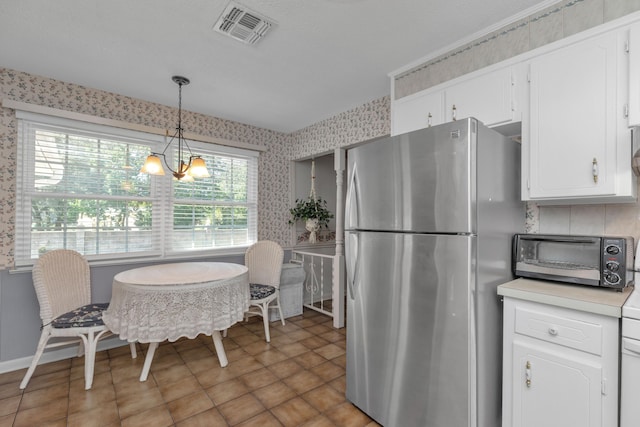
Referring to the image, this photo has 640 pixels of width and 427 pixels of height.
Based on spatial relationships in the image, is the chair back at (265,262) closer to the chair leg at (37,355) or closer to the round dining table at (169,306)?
the round dining table at (169,306)

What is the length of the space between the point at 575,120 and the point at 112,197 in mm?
3751

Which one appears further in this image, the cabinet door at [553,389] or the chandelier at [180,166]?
the chandelier at [180,166]

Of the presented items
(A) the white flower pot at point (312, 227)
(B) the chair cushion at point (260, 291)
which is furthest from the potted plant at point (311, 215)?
(B) the chair cushion at point (260, 291)

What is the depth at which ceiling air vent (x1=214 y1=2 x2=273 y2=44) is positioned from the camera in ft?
6.14

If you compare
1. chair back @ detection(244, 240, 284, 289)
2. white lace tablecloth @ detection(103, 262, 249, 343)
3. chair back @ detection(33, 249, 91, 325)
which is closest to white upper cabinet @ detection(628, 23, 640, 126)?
white lace tablecloth @ detection(103, 262, 249, 343)

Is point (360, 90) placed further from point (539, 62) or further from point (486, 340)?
point (486, 340)

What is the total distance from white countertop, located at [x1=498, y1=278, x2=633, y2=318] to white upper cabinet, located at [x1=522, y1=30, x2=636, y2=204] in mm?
470

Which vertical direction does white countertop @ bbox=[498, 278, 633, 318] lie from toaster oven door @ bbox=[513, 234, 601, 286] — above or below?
below

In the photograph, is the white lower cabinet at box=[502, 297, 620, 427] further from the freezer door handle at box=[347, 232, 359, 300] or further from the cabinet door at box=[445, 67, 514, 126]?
the cabinet door at box=[445, 67, 514, 126]

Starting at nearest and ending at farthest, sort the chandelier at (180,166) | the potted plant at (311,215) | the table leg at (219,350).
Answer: the chandelier at (180,166)
the table leg at (219,350)
the potted plant at (311,215)

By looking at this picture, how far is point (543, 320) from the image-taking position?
4.81 ft

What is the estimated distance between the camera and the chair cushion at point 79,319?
7.63 ft

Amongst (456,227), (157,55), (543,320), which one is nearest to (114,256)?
(157,55)

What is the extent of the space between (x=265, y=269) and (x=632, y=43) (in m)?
3.36
